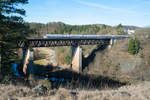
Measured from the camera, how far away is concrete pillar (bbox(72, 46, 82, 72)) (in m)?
38.8

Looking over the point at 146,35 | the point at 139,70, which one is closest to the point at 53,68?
the point at 139,70

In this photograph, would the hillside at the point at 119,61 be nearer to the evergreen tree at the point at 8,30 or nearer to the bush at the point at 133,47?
the bush at the point at 133,47

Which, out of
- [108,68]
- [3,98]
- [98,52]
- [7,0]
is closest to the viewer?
[3,98]

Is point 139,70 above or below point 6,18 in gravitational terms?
below

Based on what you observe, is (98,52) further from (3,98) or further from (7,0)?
(3,98)

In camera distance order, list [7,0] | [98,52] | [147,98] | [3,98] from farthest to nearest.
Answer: [98,52], [7,0], [147,98], [3,98]

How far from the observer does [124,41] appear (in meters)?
45.6

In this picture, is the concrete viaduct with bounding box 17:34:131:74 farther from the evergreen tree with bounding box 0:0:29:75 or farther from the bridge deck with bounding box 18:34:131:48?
the evergreen tree with bounding box 0:0:29:75

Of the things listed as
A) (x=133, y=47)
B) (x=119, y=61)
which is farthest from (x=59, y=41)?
(x=133, y=47)

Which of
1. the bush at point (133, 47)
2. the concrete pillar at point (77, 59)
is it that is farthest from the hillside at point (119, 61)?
the concrete pillar at point (77, 59)

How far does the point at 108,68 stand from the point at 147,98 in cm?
3239

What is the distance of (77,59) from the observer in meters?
39.5

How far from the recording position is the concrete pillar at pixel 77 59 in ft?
127

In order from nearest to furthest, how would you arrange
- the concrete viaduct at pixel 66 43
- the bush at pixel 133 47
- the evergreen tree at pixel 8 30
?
the evergreen tree at pixel 8 30 < the concrete viaduct at pixel 66 43 < the bush at pixel 133 47
